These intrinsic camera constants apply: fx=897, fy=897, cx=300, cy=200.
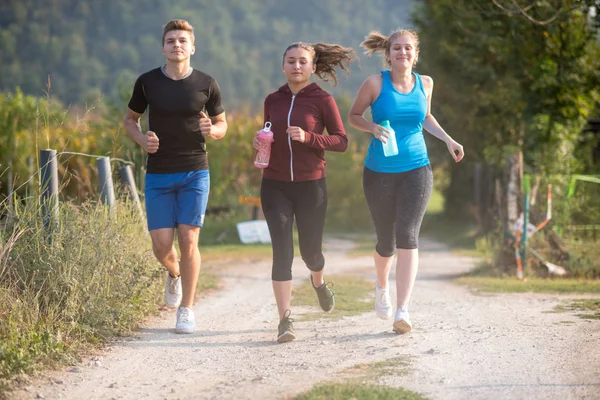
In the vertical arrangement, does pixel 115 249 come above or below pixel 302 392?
above

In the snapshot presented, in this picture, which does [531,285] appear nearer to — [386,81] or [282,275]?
[386,81]

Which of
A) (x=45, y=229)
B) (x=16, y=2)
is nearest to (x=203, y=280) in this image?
(x=45, y=229)

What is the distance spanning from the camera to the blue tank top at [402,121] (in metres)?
6.65

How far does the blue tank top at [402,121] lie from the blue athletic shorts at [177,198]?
4.51 feet

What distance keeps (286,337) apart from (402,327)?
2.78 ft

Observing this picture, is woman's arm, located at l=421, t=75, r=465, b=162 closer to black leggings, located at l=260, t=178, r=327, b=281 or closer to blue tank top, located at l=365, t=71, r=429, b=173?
blue tank top, located at l=365, t=71, r=429, b=173

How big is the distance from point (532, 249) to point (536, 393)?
671 centimetres

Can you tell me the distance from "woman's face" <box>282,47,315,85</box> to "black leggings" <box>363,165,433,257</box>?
89cm

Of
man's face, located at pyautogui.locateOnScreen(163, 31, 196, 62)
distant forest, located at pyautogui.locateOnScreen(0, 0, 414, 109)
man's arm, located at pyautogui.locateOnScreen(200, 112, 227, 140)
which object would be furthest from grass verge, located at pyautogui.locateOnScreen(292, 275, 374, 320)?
distant forest, located at pyautogui.locateOnScreen(0, 0, 414, 109)

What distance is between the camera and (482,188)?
20203 millimetres

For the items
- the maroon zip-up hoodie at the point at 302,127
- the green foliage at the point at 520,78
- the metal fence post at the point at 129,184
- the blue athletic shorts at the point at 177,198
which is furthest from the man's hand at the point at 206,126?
the green foliage at the point at 520,78

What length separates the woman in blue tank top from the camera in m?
6.62

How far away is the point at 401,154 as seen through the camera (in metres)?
6.67

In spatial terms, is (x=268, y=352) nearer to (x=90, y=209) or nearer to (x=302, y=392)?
(x=302, y=392)
